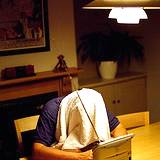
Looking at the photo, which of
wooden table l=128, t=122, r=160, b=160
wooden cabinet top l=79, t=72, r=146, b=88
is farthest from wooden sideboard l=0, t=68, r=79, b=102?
wooden table l=128, t=122, r=160, b=160

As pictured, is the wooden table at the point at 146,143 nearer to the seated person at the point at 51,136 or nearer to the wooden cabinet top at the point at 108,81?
the seated person at the point at 51,136

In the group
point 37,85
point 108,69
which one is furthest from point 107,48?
point 37,85

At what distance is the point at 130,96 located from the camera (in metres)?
4.82

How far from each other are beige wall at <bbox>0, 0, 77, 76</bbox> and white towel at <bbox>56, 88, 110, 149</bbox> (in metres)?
1.58

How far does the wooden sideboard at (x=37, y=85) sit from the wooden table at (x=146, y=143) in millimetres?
1452

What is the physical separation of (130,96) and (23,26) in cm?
181

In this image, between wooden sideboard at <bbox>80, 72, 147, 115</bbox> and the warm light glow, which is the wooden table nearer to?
the warm light glow

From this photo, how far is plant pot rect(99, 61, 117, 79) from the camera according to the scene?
474cm

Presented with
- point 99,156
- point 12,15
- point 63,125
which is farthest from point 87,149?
point 12,15

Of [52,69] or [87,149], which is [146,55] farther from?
[87,149]

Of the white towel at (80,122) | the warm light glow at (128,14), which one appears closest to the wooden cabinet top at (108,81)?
the white towel at (80,122)

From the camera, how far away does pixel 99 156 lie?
150 cm

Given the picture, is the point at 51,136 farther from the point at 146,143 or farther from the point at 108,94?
the point at 108,94

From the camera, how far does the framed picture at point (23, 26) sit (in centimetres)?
361
